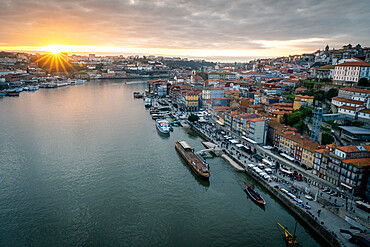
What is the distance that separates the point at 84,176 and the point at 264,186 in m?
8.12

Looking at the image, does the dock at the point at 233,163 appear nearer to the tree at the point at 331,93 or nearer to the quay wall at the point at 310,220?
the quay wall at the point at 310,220

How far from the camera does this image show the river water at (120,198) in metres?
7.77

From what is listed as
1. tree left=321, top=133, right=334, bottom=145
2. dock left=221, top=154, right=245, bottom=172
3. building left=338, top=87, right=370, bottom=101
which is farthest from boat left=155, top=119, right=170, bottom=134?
building left=338, top=87, right=370, bottom=101

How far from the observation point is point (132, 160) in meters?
13.2

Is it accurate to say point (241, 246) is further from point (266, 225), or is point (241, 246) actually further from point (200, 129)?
point (200, 129)

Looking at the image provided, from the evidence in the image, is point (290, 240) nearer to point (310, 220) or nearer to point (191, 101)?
point (310, 220)

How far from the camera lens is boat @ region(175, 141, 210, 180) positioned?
443 inches

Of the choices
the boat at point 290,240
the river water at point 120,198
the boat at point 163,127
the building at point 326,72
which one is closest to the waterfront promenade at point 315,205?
the river water at point 120,198

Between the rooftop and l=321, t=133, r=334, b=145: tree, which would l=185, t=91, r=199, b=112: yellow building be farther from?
the rooftop

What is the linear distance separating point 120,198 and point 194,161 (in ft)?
13.6

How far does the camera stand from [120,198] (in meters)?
9.71

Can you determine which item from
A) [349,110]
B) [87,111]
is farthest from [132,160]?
[87,111]

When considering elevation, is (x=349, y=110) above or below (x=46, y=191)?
above

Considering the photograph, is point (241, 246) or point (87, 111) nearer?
point (241, 246)
